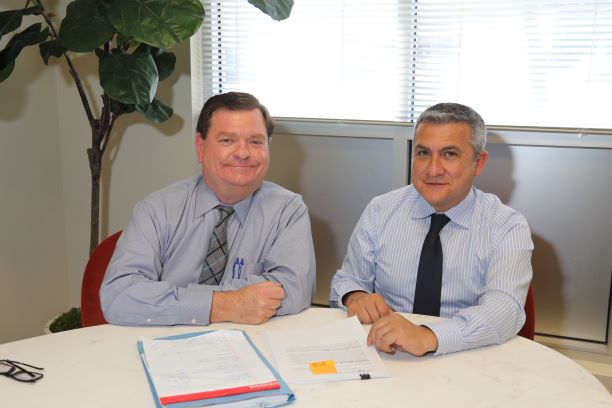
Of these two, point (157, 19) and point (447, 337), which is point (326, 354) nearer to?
point (447, 337)

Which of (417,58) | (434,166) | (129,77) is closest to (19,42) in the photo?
(129,77)

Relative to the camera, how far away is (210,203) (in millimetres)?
2123

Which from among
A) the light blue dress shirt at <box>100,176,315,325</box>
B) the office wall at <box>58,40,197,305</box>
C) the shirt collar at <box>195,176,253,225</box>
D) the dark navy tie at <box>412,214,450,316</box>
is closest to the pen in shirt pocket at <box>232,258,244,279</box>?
the light blue dress shirt at <box>100,176,315,325</box>

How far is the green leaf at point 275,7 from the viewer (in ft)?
8.27

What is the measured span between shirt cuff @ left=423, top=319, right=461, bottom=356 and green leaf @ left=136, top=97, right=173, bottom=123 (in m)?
1.77

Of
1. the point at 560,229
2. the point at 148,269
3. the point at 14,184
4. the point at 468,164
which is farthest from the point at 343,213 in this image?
the point at 14,184

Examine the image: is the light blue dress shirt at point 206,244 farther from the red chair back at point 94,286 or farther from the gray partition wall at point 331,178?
the gray partition wall at point 331,178

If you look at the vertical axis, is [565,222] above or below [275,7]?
below

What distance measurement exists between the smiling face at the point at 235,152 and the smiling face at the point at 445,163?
20.7 inches

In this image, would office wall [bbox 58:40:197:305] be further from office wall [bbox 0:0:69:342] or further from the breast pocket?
the breast pocket

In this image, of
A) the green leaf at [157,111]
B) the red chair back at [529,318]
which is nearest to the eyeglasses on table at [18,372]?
the red chair back at [529,318]

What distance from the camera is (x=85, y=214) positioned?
3498 millimetres

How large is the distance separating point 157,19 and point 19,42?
736 mm

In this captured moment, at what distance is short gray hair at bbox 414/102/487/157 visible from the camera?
204 cm
